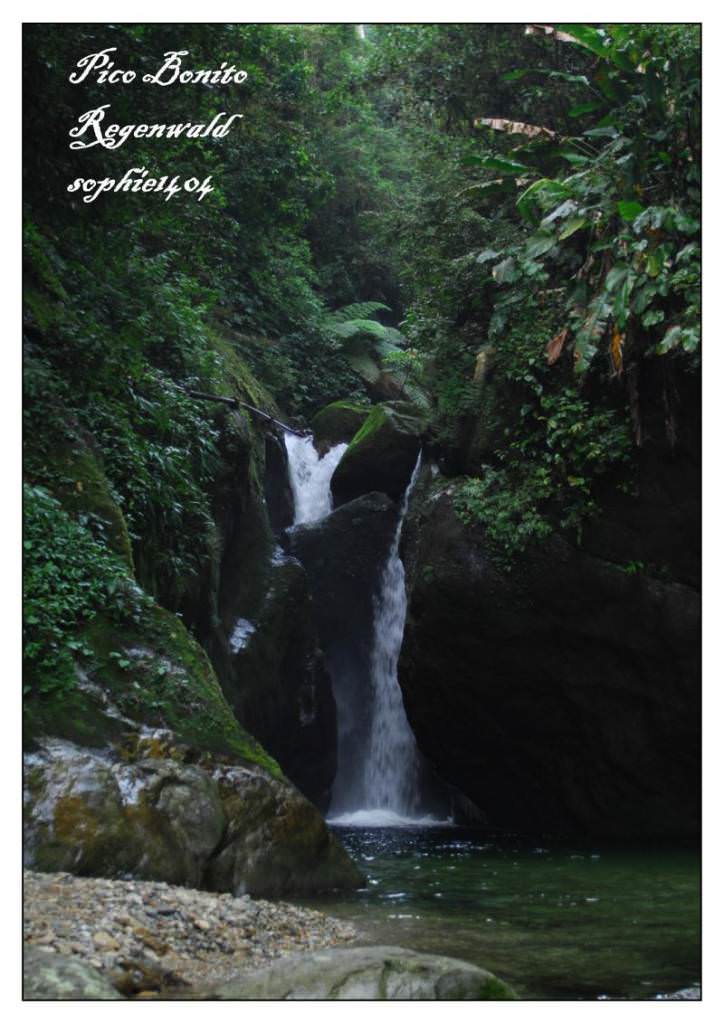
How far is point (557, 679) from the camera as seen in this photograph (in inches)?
428

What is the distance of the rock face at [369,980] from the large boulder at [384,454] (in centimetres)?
1088

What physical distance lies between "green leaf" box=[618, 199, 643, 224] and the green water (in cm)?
523

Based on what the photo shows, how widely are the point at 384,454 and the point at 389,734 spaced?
14.2 ft

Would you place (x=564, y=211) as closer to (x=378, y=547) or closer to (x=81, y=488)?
(x=81, y=488)

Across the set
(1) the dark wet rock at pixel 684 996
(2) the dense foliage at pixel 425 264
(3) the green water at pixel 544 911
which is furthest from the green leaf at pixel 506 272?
(1) the dark wet rock at pixel 684 996

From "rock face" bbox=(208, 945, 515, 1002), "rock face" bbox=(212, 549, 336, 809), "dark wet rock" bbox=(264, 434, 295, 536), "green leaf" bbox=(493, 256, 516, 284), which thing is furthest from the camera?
"dark wet rock" bbox=(264, 434, 295, 536)

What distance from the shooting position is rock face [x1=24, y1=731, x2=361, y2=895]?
5.50 meters

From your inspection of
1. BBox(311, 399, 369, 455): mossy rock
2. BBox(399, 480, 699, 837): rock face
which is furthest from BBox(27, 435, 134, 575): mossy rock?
BBox(311, 399, 369, 455): mossy rock

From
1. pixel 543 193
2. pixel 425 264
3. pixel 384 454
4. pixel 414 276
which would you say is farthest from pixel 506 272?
pixel 384 454

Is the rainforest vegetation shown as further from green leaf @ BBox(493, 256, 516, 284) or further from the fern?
the fern

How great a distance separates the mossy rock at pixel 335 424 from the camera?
17016 mm

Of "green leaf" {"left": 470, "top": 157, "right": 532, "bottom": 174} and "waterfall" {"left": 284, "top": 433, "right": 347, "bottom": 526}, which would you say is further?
"waterfall" {"left": 284, "top": 433, "right": 347, "bottom": 526}

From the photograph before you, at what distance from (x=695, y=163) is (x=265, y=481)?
361 inches

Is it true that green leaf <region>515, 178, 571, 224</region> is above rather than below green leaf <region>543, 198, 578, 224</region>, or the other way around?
above
